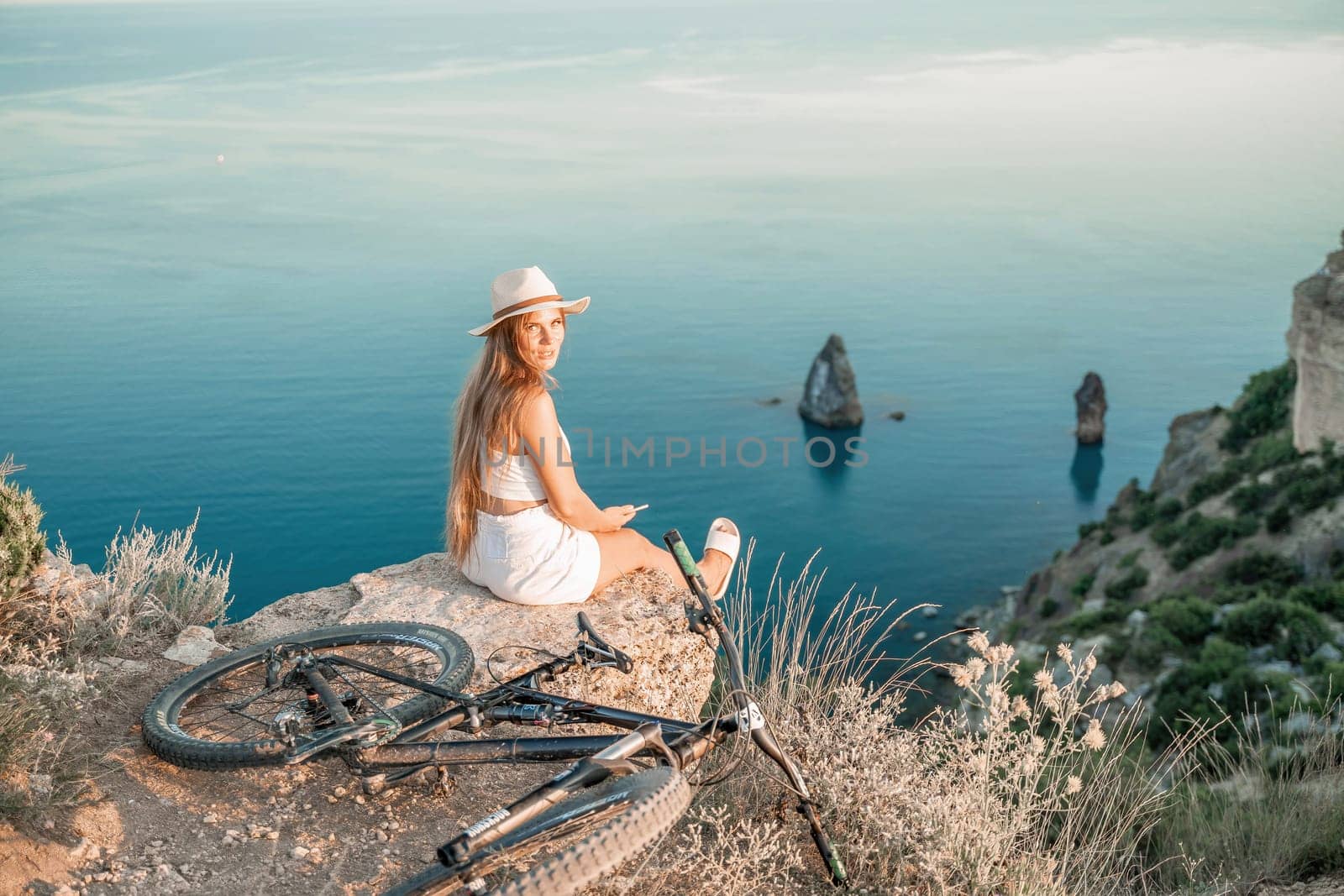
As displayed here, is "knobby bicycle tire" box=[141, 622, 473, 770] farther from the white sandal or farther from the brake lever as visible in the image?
the white sandal

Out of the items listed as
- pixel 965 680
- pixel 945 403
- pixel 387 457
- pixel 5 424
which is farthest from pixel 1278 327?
pixel 965 680

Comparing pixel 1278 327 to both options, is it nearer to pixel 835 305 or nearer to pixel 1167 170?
pixel 835 305

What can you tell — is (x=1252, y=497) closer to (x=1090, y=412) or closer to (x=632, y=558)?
(x=632, y=558)

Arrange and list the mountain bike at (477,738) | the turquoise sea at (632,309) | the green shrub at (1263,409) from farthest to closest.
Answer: the turquoise sea at (632,309), the green shrub at (1263,409), the mountain bike at (477,738)

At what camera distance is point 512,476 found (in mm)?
5125

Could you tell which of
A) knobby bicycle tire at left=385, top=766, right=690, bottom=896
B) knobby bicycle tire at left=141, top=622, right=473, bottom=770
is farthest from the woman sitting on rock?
knobby bicycle tire at left=385, top=766, right=690, bottom=896

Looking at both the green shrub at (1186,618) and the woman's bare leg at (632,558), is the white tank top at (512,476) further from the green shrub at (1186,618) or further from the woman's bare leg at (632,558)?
the green shrub at (1186,618)

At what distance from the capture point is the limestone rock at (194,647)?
5473 millimetres

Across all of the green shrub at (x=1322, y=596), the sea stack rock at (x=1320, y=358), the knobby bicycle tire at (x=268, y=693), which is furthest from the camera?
the sea stack rock at (x=1320, y=358)

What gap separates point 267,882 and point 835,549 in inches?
2807

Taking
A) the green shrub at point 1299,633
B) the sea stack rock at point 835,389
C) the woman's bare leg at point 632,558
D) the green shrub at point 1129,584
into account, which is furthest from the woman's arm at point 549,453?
the sea stack rock at point 835,389

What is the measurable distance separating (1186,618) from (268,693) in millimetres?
31292

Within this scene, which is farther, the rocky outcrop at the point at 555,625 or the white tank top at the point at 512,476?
the white tank top at the point at 512,476

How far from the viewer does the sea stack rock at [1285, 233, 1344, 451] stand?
3906 centimetres
